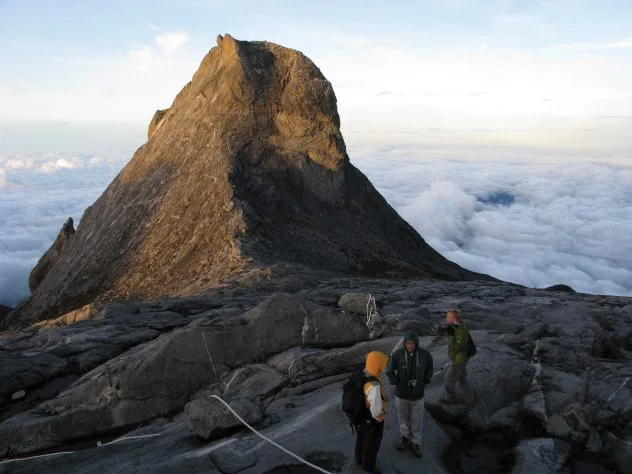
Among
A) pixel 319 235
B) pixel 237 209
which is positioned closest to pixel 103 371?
pixel 237 209

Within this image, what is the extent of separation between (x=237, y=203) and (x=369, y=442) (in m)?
32.0

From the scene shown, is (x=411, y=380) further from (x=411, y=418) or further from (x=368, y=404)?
(x=368, y=404)

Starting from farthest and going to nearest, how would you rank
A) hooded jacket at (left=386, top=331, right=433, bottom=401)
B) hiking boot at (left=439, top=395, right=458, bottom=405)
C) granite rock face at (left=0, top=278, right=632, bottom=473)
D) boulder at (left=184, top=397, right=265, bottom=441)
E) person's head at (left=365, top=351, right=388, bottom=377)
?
1. hiking boot at (left=439, top=395, right=458, bottom=405)
2. boulder at (left=184, top=397, right=265, bottom=441)
3. granite rock face at (left=0, top=278, right=632, bottom=473)
4. hooded jacket at (left=386, top=331, right=433, bottom=401)
5. person's head at (left=365, top=351, right=388, bottom=377)

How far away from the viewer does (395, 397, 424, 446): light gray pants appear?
32.9 feet

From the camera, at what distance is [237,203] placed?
131 ft

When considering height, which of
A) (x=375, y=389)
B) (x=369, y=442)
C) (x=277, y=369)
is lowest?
(x=277, y=369)

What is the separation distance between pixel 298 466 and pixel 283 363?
16.0ft

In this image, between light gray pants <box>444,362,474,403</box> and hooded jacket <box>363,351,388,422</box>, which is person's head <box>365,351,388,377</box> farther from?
light gray pants <box>444,362,474,403</box>

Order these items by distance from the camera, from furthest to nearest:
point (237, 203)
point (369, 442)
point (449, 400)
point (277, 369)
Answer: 1. point (237, 203)
2. point (277, 369)
3. point (449, 400)
4. point (369, 442)

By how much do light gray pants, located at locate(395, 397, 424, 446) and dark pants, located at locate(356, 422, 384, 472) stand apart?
3.22 feet

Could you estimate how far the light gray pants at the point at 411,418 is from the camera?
10016mm

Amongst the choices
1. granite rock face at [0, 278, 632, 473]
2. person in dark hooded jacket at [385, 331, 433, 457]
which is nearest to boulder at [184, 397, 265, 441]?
granite rock face at [0, 278, 632, 473]

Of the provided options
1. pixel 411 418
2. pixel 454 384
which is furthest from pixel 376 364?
pixel 454 384

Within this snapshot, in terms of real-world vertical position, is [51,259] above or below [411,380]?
below
